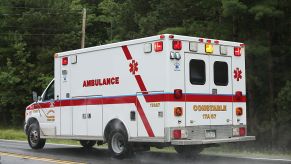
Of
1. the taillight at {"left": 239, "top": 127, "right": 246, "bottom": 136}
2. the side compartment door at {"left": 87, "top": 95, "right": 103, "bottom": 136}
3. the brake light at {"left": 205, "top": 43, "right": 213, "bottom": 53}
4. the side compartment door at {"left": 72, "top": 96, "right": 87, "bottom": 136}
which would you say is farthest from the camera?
the side compartment door at {"left": 72, "top": 96, "right": 87, "bottom": 136}

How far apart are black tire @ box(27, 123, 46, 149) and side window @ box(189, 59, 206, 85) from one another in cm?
584

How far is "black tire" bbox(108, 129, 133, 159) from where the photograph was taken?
12688 mm

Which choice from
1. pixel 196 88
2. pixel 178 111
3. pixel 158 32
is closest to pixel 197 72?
pixel 196 88

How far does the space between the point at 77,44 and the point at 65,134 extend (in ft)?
97.9

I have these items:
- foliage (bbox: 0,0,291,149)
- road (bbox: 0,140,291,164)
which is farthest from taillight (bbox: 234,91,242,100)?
foliage (bbox: 0,0,291,149)

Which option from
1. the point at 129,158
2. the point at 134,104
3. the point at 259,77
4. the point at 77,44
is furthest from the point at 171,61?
the point at 77,44

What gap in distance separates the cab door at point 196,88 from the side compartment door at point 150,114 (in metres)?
0.67

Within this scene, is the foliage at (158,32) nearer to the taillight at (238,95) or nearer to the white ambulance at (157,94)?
the taillight at (238,95)

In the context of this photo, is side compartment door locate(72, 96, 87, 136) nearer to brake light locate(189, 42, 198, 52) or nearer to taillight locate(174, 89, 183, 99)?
taillight locate(174, 89, 183, 99)

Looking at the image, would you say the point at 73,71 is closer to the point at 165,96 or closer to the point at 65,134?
the point at 65,134

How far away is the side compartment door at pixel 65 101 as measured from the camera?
14.6 m

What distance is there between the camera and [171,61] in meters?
11.8

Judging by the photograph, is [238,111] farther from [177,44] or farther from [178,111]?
[177,44]

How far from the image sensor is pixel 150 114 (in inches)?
475
